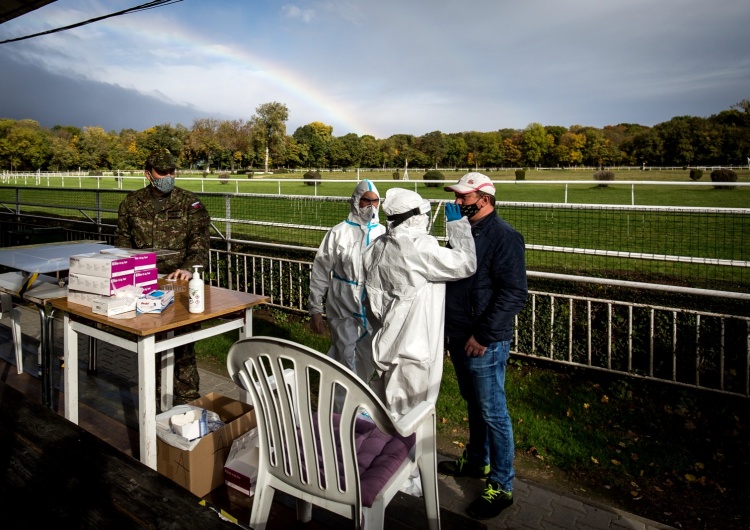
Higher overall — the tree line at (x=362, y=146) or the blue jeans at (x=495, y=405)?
the tree line at (x=362, y=146)

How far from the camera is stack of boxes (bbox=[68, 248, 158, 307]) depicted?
2723mm

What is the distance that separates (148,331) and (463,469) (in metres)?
2.05

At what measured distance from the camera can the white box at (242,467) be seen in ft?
8.17

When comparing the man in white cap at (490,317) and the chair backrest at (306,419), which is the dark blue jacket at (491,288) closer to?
the man in white cap at (490,317)

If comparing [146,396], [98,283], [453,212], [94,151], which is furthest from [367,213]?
[94,151]

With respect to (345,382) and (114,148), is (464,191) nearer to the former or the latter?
(345,382)

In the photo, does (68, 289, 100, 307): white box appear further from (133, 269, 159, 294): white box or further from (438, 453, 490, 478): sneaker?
(438, 453, 490, 478): sneaker

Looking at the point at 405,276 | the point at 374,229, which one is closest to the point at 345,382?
the point at 405,276

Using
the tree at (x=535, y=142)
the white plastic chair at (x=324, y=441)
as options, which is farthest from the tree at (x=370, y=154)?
the white plastic chair at (x=324, y=441)

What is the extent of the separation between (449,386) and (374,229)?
1.63 metres

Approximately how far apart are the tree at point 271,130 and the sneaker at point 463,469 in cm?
8337

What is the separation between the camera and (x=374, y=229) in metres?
3.99

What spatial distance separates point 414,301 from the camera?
266 centimetres

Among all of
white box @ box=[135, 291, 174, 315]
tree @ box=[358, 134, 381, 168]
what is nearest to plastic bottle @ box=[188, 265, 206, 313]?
white box @ box=[135, 291, 174, 315]
